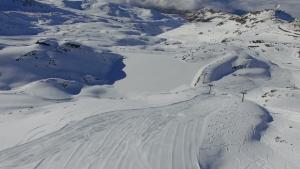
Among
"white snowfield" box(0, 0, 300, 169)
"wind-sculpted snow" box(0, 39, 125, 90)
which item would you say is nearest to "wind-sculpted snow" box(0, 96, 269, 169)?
"white snowfield" box(0, 0, 300, 169)

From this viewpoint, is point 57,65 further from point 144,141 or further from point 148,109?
point 144,141

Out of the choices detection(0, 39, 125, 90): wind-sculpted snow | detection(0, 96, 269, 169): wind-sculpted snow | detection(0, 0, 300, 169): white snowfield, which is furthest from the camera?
detection(0, 39, 125, 90): wind-sculpted snow

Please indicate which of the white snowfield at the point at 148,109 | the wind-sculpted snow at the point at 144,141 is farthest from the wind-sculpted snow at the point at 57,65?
the wind-sculpted snow at the point at 144,141

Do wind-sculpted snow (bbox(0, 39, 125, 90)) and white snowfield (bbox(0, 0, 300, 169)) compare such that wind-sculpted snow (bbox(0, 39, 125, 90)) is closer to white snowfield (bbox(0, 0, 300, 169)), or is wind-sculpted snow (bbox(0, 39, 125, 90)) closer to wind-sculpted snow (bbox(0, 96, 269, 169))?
white snowfield (bbox(0, 0, 300, 169))

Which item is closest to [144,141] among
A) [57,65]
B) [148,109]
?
[148,109]

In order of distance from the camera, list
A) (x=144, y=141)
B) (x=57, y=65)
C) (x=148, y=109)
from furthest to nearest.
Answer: (x=57, y=65) → (x=148, y=109) → (x=144, y=141)

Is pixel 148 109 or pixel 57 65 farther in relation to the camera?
pixel 57 65

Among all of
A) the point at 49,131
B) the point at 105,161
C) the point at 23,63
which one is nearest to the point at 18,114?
the point at 49,131

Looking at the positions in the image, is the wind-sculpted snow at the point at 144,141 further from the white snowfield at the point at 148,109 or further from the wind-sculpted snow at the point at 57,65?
the wind-sculpted snow at the point at 57,65

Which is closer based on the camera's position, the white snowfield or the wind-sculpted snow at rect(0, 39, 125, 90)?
the white snowfield
